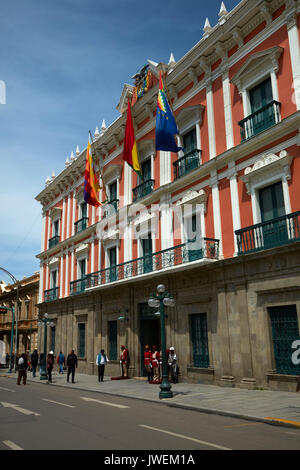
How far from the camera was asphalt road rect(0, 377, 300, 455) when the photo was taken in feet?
21.7

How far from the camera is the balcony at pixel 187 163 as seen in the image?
59.0ft

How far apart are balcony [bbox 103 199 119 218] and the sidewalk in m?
10.2

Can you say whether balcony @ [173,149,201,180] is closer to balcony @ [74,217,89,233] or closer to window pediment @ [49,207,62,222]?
balcony @ [74,217,89,233]

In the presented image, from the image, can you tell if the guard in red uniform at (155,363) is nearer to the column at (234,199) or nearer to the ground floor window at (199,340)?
the ground floor window at (199,340)

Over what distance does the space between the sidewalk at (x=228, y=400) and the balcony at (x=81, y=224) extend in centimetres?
1213

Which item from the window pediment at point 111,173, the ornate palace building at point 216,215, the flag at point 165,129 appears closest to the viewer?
the ornate palace building at point 216,215

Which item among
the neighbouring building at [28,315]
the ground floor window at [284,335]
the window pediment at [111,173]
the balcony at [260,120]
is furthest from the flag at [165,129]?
the neighbouring building at [28,315]

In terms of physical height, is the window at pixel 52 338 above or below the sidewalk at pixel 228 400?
above

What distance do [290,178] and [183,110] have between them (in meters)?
7.15

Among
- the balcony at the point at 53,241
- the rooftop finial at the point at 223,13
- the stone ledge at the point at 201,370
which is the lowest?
the stone ledge at the point at 201,370

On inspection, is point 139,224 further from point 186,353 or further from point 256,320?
point 256,320

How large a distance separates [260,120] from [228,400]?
10068 millimetres

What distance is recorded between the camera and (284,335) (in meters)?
13.3

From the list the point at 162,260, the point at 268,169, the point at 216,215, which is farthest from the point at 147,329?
the point at 268,169
